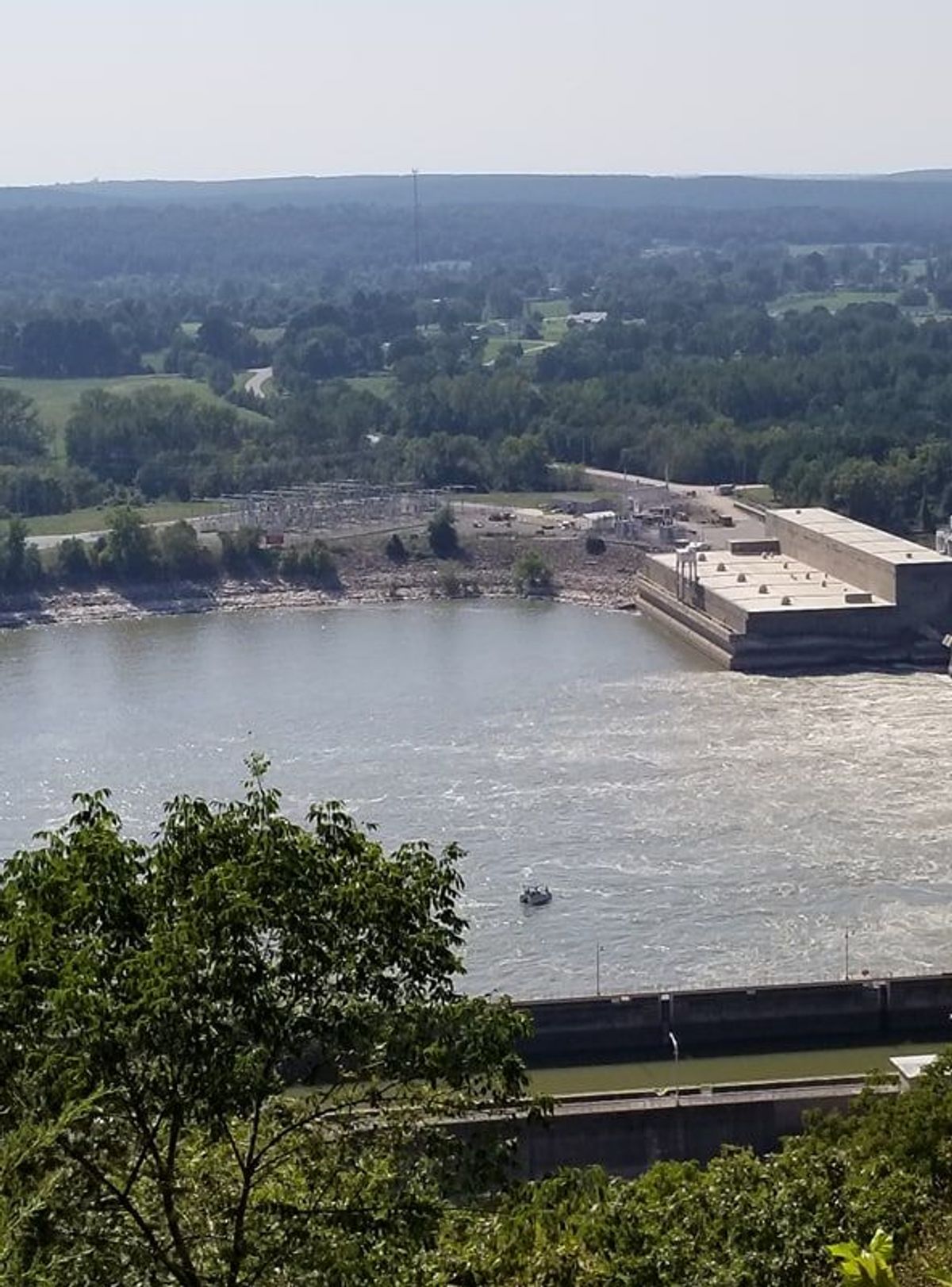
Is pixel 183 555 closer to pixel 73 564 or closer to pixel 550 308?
pixel 73 564

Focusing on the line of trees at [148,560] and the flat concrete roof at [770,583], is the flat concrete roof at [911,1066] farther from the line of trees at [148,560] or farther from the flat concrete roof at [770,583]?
the line of trees at [148,560]

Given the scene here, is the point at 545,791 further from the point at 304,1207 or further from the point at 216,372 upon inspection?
the point at 216,372

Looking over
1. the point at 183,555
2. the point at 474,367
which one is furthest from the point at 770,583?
the point at 474,367

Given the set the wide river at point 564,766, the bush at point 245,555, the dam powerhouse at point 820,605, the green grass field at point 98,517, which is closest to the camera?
the wide river at point 564,766

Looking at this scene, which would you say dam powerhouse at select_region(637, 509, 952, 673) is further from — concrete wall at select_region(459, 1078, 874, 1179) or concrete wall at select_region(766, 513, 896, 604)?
concrete wall at select_region(459, 1078, 874, 1179)

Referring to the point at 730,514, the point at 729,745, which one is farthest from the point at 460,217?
the point at 729,745

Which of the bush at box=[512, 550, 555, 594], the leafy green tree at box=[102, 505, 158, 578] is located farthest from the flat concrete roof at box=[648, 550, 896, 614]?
the leafy green tree at box=[102, 505, 158, 578]

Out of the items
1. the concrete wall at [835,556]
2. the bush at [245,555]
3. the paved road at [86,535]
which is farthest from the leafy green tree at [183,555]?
the concrete wall at [835,556]

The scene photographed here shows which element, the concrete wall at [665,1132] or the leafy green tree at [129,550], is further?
the leafy green tree at [129,550]
